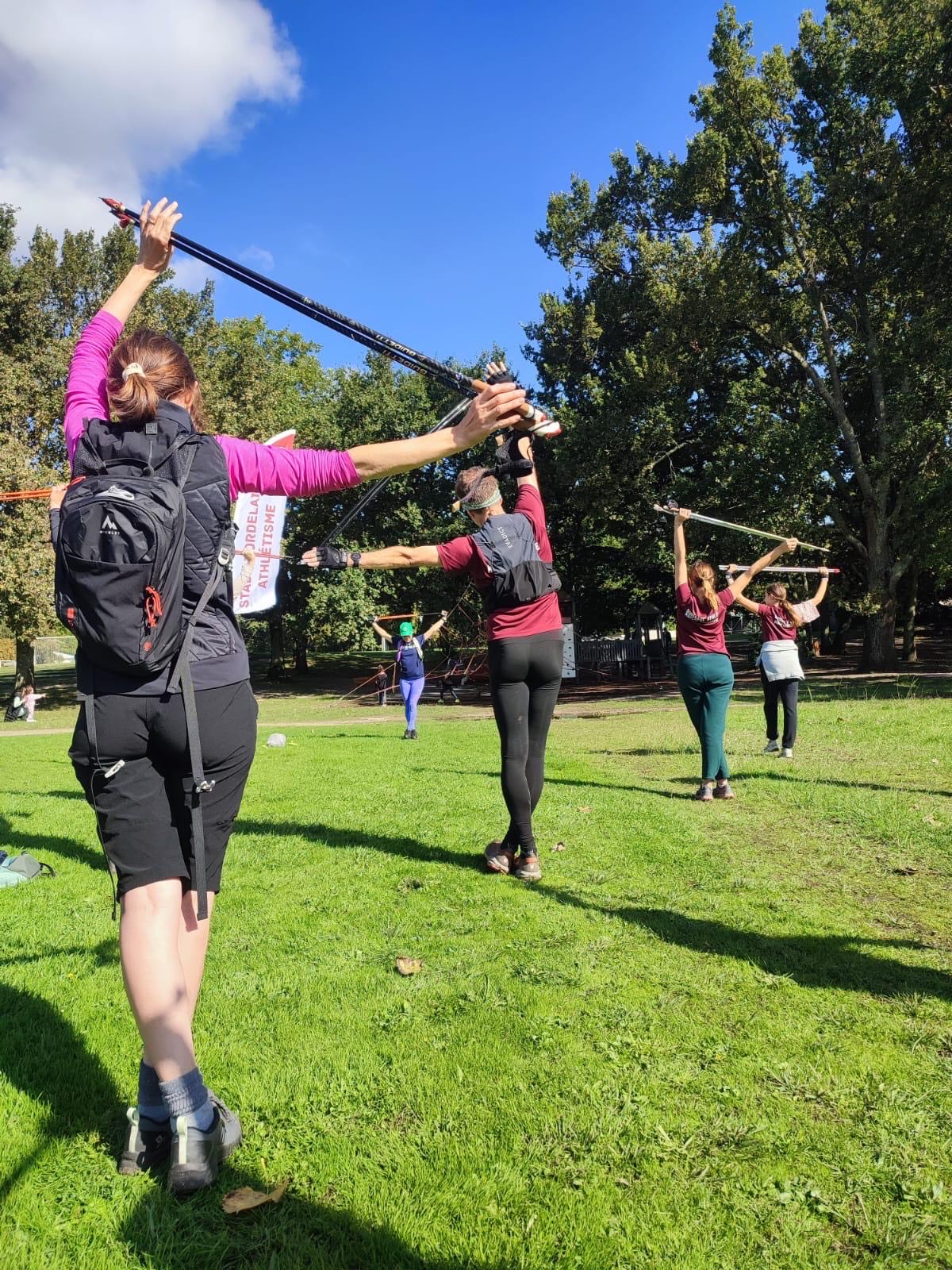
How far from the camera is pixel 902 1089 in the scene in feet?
7.99

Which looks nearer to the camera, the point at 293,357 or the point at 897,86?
the point at 897,86

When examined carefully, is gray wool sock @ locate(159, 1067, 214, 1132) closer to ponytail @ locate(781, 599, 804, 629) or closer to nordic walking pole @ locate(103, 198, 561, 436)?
nordic walking pole @ locate(103, 198, 561, 436)

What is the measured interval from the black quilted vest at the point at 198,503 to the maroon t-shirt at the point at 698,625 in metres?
5.29

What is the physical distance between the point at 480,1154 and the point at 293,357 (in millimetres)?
50209

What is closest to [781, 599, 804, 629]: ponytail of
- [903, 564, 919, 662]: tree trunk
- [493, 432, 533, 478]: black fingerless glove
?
[493, 432, 533, 478]: black fingerless glove

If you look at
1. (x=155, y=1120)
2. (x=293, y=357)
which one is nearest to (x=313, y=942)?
(x=155, y=1120)

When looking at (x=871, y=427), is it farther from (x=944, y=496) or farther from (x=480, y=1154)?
(x=480, y=1154)

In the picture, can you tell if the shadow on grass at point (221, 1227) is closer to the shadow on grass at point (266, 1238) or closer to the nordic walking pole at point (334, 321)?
the shadow on grass at point (266, 1238)

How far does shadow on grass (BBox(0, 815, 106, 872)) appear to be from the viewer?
5459 millimetres

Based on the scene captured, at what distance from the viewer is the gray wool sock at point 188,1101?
6.85 feet

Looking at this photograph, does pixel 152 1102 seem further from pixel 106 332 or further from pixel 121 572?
pixel 106 332

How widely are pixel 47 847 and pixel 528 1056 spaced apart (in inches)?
175

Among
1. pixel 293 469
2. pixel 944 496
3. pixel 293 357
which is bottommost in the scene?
pixel 293 469

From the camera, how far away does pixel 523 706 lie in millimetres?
4711
